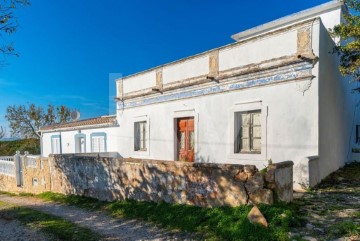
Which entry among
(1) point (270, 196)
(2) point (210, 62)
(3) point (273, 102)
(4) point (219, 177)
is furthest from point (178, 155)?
(1) point (270, 196)

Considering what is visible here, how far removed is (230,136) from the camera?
344 inches

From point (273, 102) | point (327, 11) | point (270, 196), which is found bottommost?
point (270, 196)

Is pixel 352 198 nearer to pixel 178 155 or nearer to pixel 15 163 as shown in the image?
pixel 178 155

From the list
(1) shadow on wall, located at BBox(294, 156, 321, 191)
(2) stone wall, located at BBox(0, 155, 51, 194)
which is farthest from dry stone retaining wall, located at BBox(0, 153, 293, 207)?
(1) shadow on wall, located at BBox(294, 156, 321, 191)

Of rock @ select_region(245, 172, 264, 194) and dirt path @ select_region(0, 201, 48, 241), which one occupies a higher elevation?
rock @ select_region(245, 172, 264, 194)

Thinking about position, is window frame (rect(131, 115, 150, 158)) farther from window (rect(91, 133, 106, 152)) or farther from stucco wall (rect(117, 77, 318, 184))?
window (rect(91, 133, 106, 152))

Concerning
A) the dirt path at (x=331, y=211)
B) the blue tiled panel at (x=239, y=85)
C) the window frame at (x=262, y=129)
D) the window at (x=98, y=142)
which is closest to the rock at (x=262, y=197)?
the dirt path at (x=331, y=211)

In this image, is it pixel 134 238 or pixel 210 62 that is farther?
pixel 210 62

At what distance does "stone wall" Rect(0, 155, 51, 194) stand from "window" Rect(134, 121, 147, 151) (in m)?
4.03

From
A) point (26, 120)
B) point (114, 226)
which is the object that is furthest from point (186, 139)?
point (26, 120)

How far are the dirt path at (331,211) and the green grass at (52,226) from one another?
3.79 meters

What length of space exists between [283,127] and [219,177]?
322cm

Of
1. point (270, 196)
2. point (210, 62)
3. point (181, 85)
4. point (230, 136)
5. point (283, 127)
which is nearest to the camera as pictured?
point (270, 196)

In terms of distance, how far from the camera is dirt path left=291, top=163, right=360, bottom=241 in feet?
12.7
